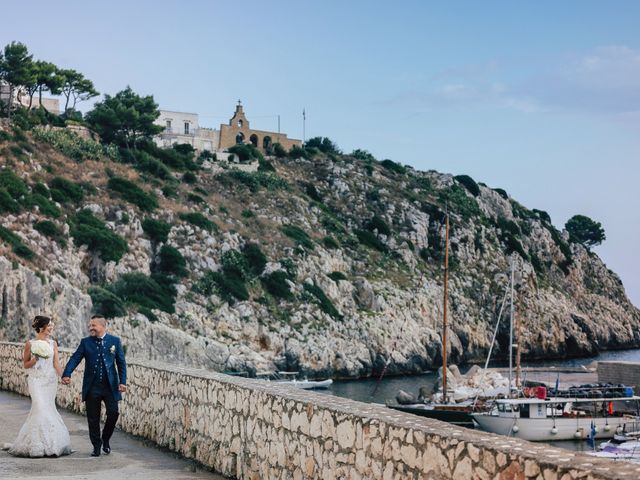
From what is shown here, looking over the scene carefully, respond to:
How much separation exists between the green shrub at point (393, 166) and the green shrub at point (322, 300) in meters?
45.5

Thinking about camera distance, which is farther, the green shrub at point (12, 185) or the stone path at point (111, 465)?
the green shrub at point (12, 185)

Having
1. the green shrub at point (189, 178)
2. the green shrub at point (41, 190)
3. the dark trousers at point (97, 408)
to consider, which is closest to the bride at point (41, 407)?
the dark trousers at point (97, 408)

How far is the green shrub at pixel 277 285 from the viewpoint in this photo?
72.8 meters

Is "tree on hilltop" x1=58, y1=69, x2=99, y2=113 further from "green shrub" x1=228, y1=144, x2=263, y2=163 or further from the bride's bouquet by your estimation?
the bride's bouquet

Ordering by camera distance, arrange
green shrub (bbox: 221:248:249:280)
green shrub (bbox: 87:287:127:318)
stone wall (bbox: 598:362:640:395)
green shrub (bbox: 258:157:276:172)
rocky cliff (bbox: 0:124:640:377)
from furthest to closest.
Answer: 1. green shrub (bbox: 258:157:276:172)
2. green shrub (bbox: 221:248:249:280)
3. rocky cliff (bbox: 0:124:640:377)
4. green shrub (bbox: 87:287:127:318)
5. stone wall (bbox: 598:362:640:395)

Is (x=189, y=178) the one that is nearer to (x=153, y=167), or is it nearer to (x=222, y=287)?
(x=153, y=167)

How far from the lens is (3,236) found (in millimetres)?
54312

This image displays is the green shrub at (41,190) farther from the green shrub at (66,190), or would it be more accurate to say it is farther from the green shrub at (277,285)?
the green shrub at (277,285)

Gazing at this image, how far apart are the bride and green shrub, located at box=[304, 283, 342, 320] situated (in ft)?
205

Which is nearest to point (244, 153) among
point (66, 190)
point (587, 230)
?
point (66, 190)

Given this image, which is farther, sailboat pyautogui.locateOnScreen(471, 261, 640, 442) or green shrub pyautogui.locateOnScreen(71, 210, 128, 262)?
green shrub pyautogui.locateOnScreen(71, 210, 128, 262)

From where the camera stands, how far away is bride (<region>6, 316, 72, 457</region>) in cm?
1102

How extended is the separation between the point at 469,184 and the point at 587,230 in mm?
54039

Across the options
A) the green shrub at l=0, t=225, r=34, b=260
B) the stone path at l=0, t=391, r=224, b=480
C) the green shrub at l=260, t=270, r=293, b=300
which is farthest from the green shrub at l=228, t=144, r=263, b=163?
the stone path at l=0, t=391, r=224, b=480
